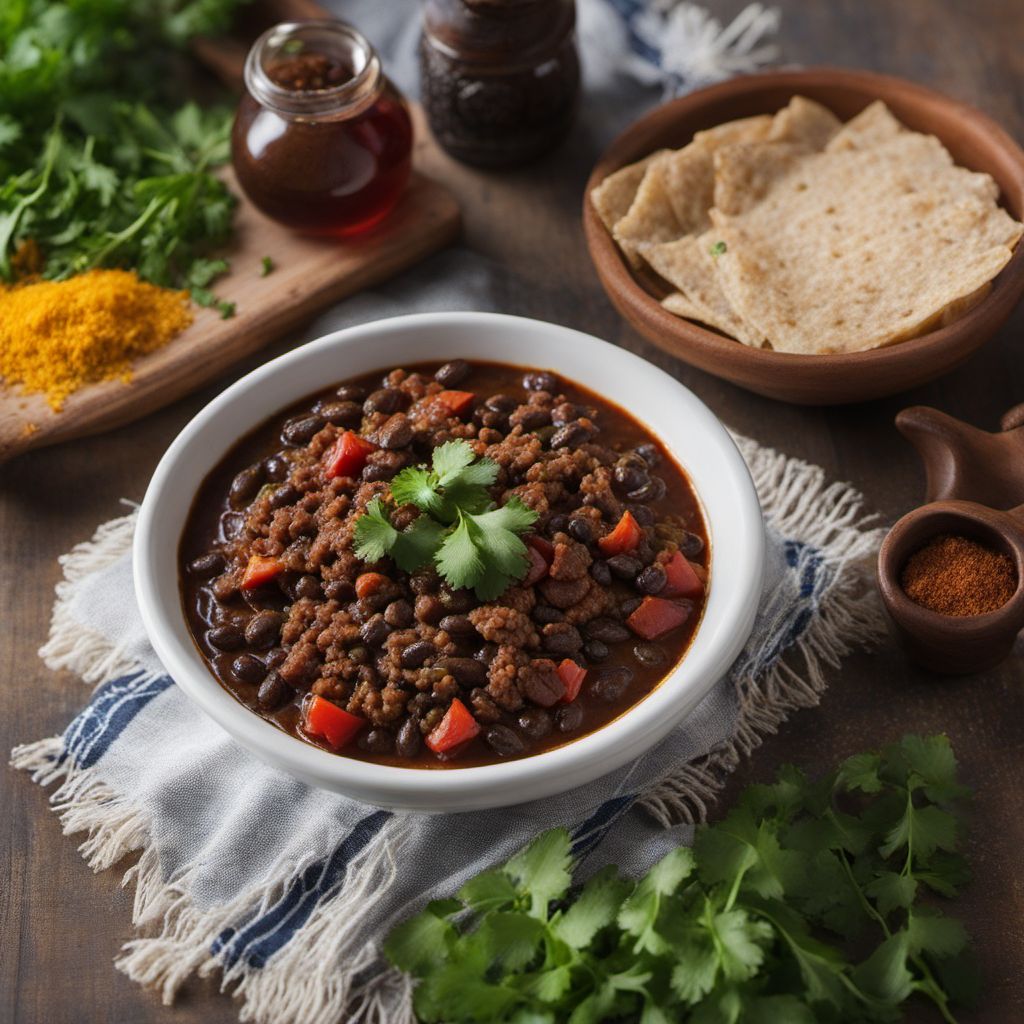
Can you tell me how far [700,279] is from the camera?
500 cm

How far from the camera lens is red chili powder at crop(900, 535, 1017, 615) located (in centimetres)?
410

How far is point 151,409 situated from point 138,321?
1.20 ft

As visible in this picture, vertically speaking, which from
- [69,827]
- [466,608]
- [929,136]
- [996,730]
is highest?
[929,136]

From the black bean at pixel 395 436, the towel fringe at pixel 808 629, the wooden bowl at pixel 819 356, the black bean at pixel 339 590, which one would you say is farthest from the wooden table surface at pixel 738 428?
the black bean at pixel 395 436

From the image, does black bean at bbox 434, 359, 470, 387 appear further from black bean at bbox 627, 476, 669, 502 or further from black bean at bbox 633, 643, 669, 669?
black bean at bbox 633, 643, 669, 669

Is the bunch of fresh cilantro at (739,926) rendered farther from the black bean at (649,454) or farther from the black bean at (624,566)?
the black bean at (649,454)

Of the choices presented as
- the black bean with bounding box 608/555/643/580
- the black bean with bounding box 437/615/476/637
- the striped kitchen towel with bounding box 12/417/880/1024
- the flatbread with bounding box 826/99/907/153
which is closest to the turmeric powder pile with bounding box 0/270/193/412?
the striped kitchen towel with bounding box 12/417/880/1024

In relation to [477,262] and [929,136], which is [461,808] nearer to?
[477,262]

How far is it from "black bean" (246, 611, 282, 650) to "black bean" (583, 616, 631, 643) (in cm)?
93

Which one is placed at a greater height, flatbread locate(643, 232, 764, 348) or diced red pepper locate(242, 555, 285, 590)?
flatbread locate(643, 232, 764, 348)

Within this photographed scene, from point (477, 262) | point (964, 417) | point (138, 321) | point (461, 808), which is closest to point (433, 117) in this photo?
point (477, 262)

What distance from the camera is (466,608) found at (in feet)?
12.4

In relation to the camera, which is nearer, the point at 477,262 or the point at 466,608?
the point at 466,608

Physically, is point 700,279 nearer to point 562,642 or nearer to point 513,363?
point 513,363
